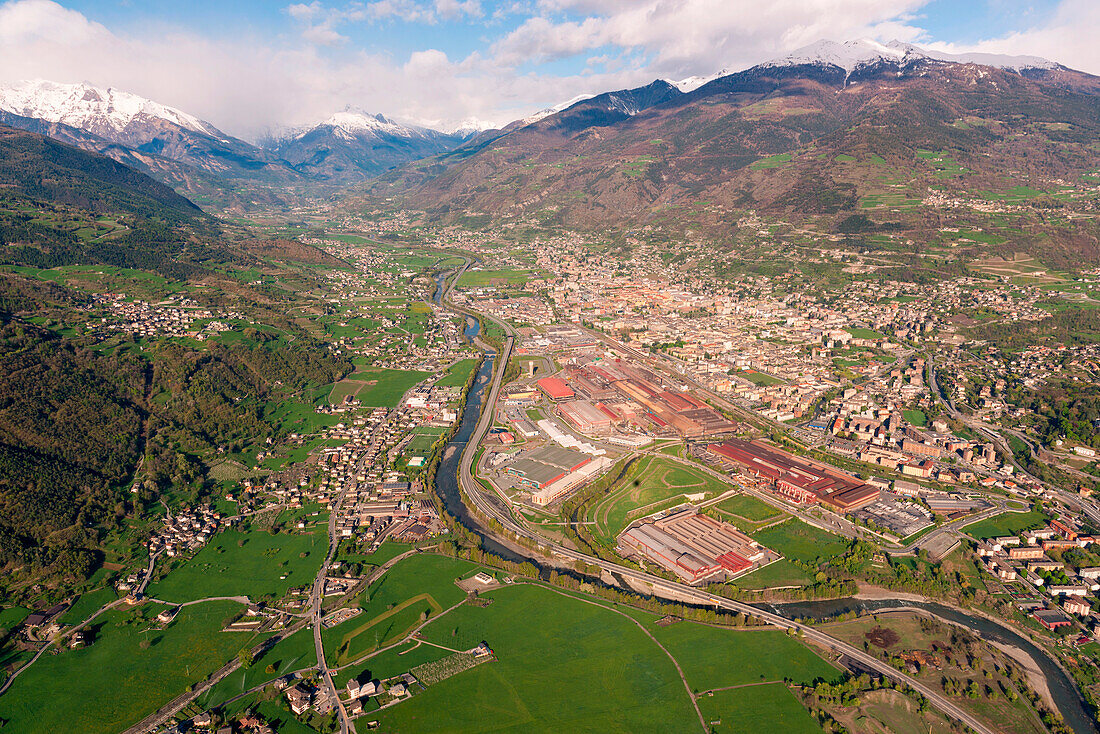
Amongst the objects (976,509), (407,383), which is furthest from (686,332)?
(976,509)

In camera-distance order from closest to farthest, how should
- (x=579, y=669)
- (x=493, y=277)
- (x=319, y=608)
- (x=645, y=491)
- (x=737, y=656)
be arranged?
(x=579, y=669) → (x=737, y=656) → (x=319, y=608) → (x=645, y=491) → (x=493, y=277)

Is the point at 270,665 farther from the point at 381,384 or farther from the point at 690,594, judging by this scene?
the point at 381,384

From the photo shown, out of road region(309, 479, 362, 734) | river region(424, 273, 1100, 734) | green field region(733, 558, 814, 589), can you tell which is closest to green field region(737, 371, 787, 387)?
green field region(733, 558, 814, 589)

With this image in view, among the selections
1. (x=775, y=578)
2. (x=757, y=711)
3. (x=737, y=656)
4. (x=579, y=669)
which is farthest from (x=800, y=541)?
(x=579, y=669)

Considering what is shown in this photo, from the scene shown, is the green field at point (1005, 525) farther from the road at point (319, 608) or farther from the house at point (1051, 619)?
the road at point (319, 608)

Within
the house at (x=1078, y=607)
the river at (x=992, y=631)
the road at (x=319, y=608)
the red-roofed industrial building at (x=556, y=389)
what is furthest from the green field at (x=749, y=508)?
the road at (x=319, y=608)

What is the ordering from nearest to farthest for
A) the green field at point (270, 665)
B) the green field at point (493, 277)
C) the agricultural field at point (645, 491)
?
the green field at point (270, 665)
the agricultural field at point (645, 491)
the green field at point (493, 277)

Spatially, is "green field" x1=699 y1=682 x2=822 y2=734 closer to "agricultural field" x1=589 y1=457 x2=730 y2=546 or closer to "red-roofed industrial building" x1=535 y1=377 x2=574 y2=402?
"agricultural field" x1=589 y1=457 x2=730 y2=546
